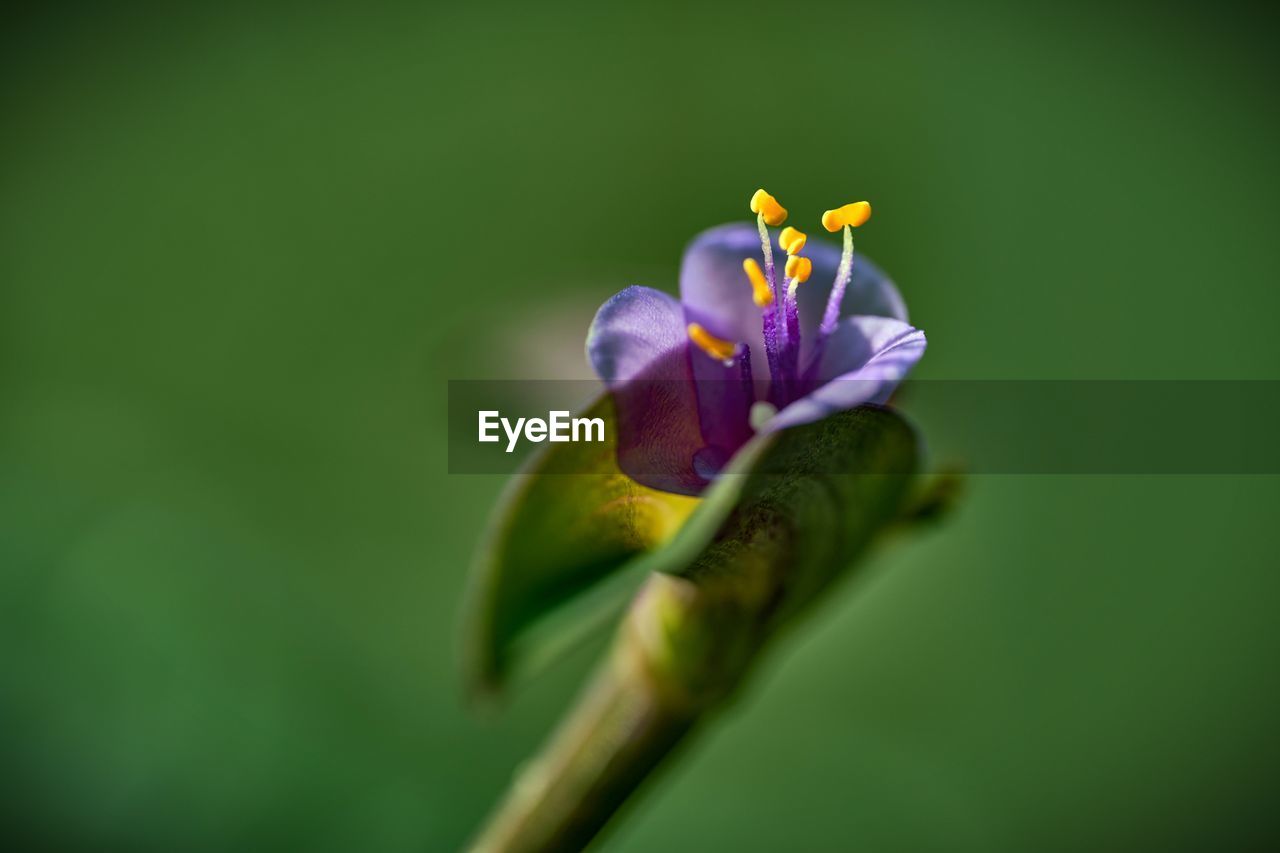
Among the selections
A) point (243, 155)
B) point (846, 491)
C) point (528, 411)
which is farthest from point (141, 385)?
point (846, 491)

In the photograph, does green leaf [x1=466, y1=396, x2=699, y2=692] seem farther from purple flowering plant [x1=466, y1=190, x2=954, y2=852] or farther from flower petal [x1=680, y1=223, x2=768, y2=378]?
flower petal [x1=680, y1=223, x2=768, y2=378]

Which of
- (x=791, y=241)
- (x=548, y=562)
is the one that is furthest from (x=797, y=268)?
(x=548, y=562)

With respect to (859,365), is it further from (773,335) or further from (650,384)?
(650,384)

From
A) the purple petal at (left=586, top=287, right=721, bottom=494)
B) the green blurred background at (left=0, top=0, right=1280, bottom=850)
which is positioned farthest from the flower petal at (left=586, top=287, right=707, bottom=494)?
the green blurred background at (left=0, top=0, right=1280, bottom=850)

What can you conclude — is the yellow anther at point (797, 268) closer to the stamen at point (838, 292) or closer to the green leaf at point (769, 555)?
the stamen at point (838, 292)

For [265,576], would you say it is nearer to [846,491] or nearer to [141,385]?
[141,385]

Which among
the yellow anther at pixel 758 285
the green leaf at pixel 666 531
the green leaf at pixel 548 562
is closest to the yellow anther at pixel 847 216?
the yellow anther at pixel 758 285
